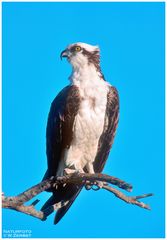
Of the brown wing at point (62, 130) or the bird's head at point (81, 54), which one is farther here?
the bird's head at point (81, 54)

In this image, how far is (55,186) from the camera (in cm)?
761

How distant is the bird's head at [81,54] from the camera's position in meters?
8.32

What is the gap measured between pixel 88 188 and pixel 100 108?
1.04 m

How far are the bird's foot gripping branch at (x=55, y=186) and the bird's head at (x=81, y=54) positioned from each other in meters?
1.61

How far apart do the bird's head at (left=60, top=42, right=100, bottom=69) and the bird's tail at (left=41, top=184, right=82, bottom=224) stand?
167 centimetres

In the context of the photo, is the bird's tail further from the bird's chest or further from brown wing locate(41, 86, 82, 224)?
the bird's chest

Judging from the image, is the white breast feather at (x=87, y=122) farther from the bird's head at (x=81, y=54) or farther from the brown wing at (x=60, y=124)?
the bird's head at (x=81, y=54)

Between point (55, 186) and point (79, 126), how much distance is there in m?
0.83

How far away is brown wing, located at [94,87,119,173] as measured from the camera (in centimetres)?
812

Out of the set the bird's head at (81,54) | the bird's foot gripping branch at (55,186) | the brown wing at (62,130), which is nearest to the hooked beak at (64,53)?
the bird's head at (81,54)

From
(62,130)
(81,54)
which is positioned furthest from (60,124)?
(81,54)

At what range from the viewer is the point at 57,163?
26.2ft

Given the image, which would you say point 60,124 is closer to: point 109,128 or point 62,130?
point 62,130

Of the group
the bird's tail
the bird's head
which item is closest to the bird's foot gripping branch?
the bird's tail
